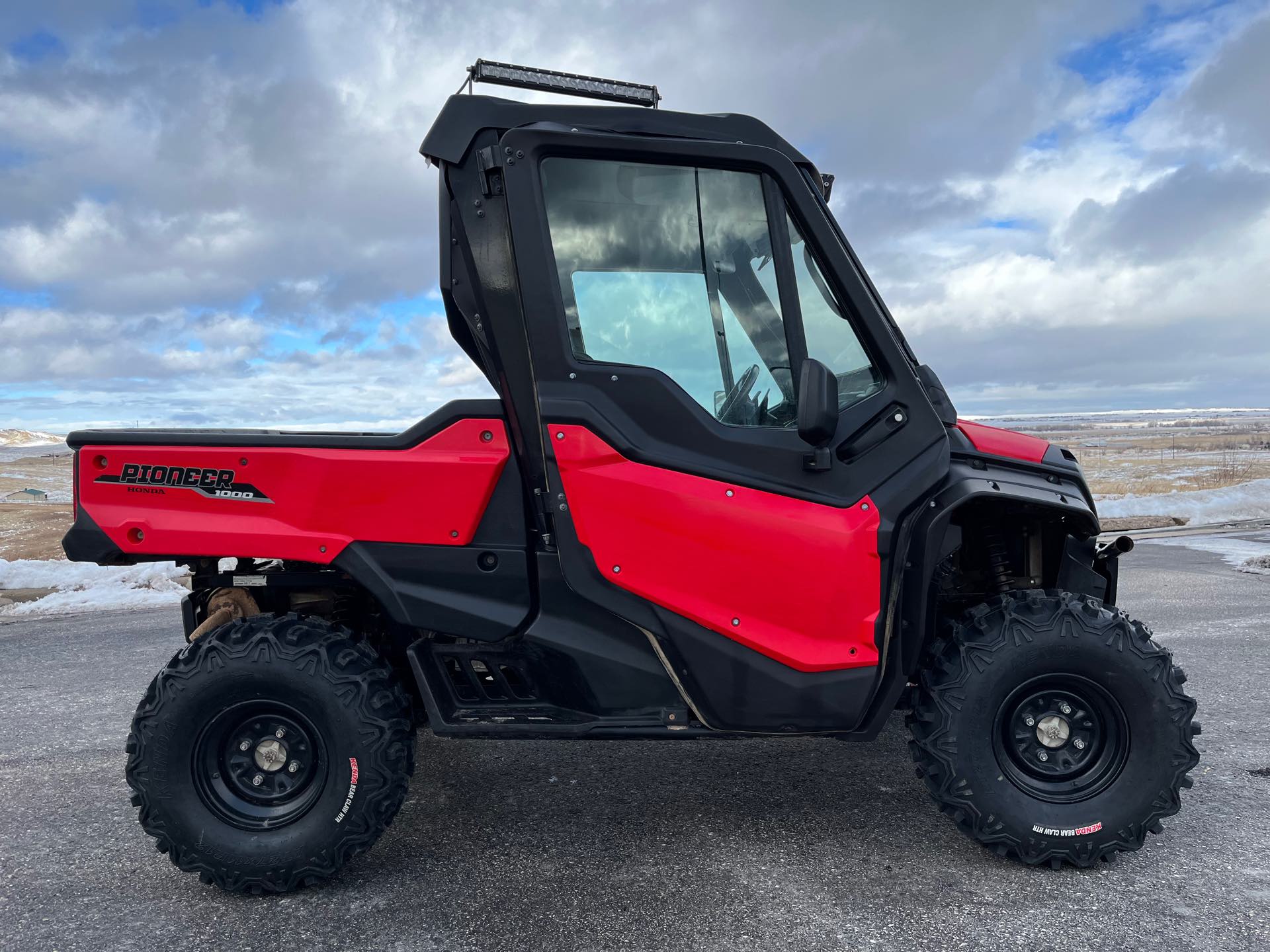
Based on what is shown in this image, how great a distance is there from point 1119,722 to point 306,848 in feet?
9.29

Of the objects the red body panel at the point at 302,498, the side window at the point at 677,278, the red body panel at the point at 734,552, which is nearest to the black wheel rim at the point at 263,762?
the red body panel at the point at 302,498

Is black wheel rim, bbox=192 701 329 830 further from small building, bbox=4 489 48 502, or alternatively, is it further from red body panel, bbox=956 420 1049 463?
small building, bbox=4 489 48 502

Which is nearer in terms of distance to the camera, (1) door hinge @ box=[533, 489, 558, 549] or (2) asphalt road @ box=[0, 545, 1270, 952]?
(2) asphalt road @ box=[0, 545, 1270, 952]

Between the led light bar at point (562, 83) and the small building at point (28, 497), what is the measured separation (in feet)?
87.4

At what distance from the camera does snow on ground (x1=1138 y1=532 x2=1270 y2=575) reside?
365 inches

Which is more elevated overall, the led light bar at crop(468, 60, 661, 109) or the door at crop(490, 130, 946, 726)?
the led light bar at crop(468, 60, 661, 109)

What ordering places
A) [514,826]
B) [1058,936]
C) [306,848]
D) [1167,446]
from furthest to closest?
[1167,446] < [514,826] < [306,848] < [1058,936]

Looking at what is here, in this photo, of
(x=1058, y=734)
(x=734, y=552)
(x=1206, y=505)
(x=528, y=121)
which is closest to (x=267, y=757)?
(x=734, y=552)

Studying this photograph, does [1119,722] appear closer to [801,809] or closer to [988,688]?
[988,688]

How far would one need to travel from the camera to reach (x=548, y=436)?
2.98 meters

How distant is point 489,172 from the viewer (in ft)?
9.93

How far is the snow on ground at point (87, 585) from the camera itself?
7957 millimetres

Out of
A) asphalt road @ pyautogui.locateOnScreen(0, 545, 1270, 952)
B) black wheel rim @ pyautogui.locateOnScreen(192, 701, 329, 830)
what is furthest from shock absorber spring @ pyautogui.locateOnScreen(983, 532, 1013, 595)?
black wheel rim @ pyautogui.locateOnScreen(192, 701, 329, 830)

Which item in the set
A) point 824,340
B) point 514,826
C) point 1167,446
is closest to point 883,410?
point 824,340
